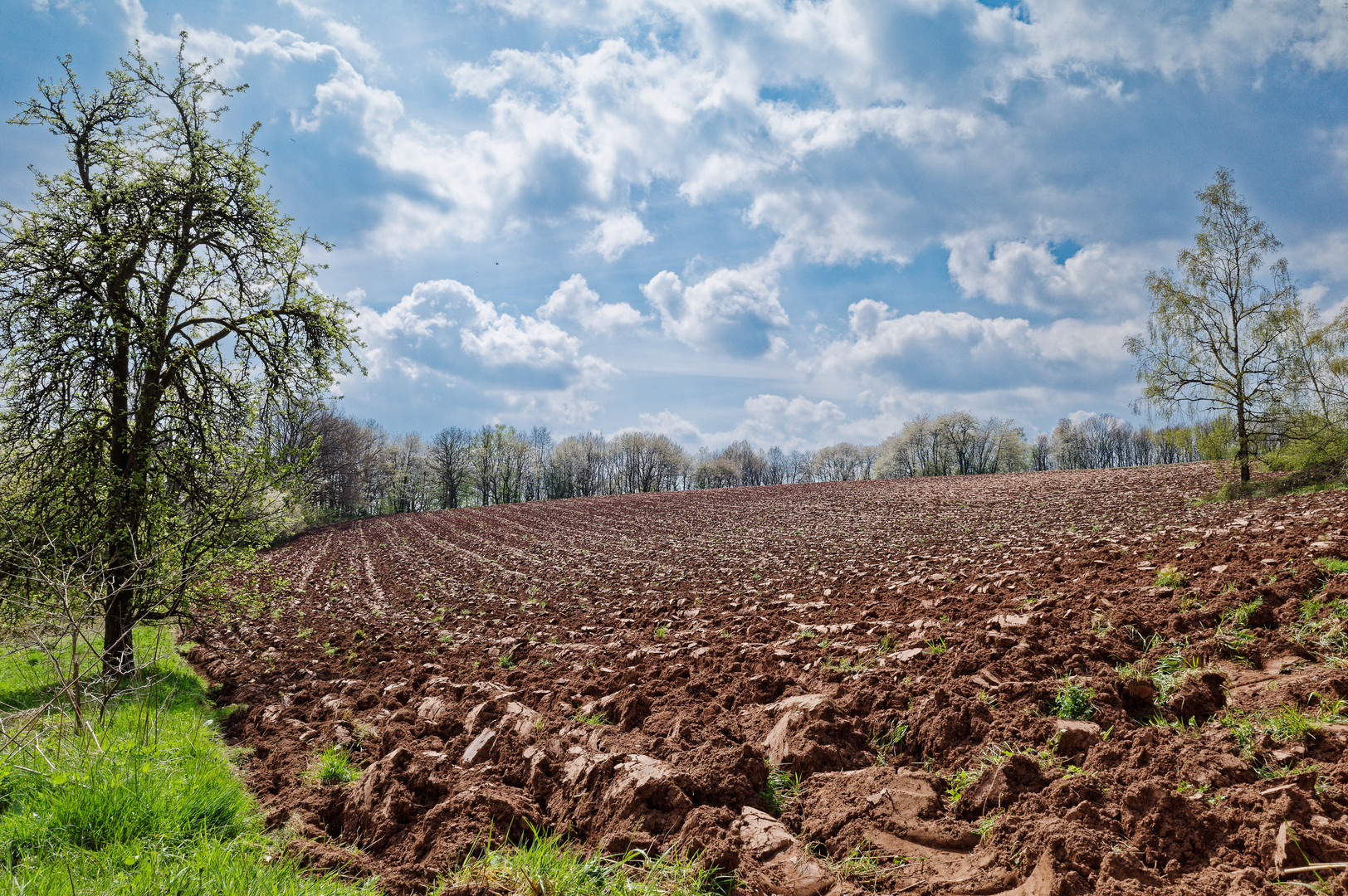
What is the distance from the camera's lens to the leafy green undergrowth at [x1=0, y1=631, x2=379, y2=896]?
344cm

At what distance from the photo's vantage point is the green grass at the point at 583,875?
3268 millimetres

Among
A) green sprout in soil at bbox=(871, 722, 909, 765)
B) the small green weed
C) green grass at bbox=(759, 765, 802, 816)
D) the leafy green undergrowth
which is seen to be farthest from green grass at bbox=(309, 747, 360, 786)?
the small green weed

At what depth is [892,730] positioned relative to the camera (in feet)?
15.2

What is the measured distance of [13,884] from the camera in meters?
3.22

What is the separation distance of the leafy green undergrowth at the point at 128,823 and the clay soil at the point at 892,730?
38cm

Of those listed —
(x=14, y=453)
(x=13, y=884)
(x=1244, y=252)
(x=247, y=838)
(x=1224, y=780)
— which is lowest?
(x=247, y=838)

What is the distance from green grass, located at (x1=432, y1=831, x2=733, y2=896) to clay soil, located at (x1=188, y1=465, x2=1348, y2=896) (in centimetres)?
13

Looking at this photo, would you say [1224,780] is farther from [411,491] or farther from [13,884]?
[411,491]

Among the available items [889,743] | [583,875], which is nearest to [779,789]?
[889,743]

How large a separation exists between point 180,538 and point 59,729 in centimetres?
561

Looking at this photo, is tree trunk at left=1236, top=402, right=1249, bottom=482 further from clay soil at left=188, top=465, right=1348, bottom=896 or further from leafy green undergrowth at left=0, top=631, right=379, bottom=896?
leafy green undergrowth at left=0, top=631, right=379, bottom=896

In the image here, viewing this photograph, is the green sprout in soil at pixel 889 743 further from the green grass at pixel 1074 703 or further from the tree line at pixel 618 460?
the tree line at pixel 618 460

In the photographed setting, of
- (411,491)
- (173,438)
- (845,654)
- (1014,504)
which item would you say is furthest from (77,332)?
(411,491)

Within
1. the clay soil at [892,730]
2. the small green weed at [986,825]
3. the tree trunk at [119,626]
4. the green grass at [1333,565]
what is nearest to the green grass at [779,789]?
the clay soil at [892,730]
